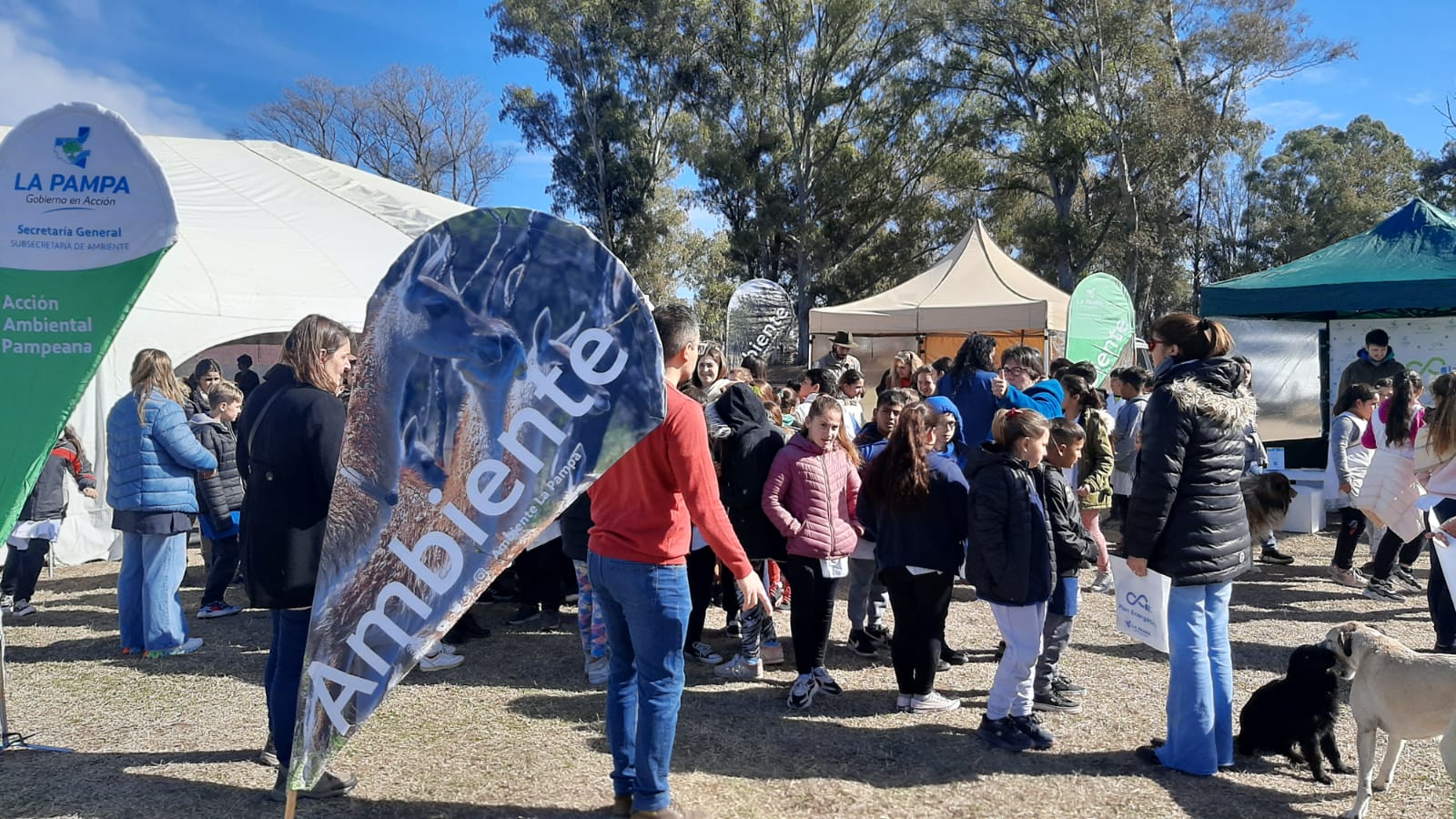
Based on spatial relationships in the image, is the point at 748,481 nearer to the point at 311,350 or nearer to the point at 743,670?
the point at 743,670

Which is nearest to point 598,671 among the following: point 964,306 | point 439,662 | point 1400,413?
point 439,662

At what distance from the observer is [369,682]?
256 cm

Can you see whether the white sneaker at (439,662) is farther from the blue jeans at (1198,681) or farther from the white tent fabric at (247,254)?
the white tent fabric at (247,254)

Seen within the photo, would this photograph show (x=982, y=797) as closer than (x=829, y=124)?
Yes

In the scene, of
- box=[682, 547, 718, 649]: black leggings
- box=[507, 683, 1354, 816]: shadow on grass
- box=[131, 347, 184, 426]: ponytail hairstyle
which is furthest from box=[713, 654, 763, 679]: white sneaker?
box=[131, 347, 184, 426]: ponytail hairstyle

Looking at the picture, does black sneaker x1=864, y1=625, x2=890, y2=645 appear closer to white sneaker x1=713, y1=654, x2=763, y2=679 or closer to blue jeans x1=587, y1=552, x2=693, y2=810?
white sneaker x1=713, y1=654, x2=763, y2=679

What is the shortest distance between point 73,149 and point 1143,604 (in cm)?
444

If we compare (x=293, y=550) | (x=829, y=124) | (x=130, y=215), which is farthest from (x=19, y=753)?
(x=829, y=124)

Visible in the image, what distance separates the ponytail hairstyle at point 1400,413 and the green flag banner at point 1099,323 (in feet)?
10.5

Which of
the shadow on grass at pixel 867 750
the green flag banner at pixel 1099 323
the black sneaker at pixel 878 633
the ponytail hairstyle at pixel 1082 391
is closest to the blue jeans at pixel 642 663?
the shadow on grass at pixel 867 750

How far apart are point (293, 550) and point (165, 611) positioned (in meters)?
2.83

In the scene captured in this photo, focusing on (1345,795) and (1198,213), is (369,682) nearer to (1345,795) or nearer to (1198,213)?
(1345,795)

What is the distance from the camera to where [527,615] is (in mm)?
5980

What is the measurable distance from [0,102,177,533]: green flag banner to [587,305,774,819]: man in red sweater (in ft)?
6.74
